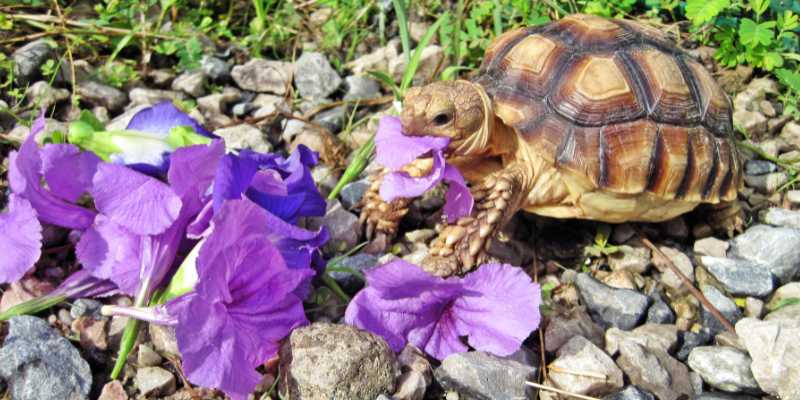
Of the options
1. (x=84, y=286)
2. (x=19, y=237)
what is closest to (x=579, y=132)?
(x=84, y=286)

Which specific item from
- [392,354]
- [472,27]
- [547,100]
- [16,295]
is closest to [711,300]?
[547,100]

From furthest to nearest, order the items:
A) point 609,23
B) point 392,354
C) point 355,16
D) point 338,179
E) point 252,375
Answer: point 355,16
point 338,179
point 609,23
point 392,354
point 252,375

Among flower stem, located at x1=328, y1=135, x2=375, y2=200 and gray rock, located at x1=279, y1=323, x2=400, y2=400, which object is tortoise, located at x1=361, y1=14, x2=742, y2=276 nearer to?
flower stem, located at x1=328, y1=135, x2=375, y2=200

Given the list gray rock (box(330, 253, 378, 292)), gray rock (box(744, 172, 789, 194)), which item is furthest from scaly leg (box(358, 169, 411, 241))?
gray rock (box(744, 172, 789, 194))

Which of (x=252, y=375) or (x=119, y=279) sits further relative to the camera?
(x=119, y=279)

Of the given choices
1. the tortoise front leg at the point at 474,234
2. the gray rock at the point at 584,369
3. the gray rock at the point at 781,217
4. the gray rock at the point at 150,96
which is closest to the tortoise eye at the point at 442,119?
the tortoise front leg at the point at 474,234

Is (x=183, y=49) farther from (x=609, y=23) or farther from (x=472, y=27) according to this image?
(x=609, y=23)

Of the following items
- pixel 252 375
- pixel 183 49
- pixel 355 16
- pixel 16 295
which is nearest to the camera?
pixel 252 375

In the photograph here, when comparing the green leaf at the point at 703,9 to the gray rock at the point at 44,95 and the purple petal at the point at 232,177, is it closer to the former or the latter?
the purple petal at the point at 232,177
